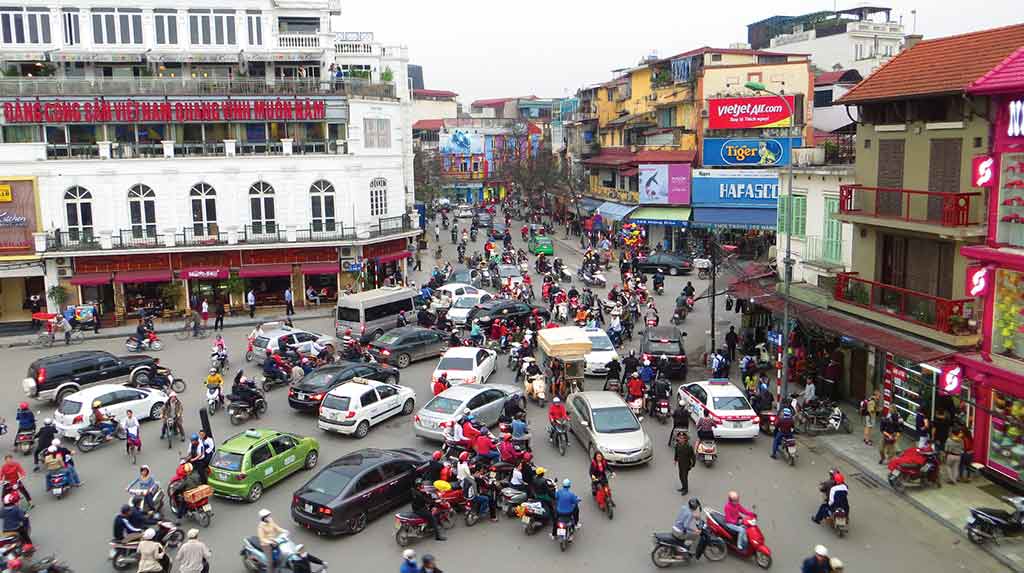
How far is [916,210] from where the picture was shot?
21.3m

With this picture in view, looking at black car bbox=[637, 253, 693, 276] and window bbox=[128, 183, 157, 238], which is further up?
window bbox=[128, 183, 157, 238]

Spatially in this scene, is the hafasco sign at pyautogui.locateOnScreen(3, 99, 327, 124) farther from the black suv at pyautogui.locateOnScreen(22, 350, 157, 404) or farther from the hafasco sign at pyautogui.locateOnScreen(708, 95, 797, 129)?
the hafasco sign at pyautogui.locateOnScreen(708, 95, 797, 129)

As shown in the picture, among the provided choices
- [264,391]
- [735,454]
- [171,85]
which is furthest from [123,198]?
[735,454]

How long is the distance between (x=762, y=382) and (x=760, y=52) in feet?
138

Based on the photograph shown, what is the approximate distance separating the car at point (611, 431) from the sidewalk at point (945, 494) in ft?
16.1

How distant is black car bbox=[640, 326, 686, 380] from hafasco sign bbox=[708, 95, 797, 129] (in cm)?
2789

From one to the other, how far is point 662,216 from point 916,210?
35300mm

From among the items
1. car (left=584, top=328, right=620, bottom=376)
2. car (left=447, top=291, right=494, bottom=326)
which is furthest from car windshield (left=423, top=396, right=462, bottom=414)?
car (left=447, top=291, right=494, bottom=326)

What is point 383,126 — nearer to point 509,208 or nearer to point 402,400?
point 402,400

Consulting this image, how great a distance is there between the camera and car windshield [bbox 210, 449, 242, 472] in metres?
17.6

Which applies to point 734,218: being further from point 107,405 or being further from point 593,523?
point 107,405

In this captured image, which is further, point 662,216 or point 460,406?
point 662,216

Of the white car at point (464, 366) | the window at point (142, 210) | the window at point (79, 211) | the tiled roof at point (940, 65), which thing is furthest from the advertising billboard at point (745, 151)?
the window at point (79, 211)

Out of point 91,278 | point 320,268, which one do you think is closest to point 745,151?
point 320,268
